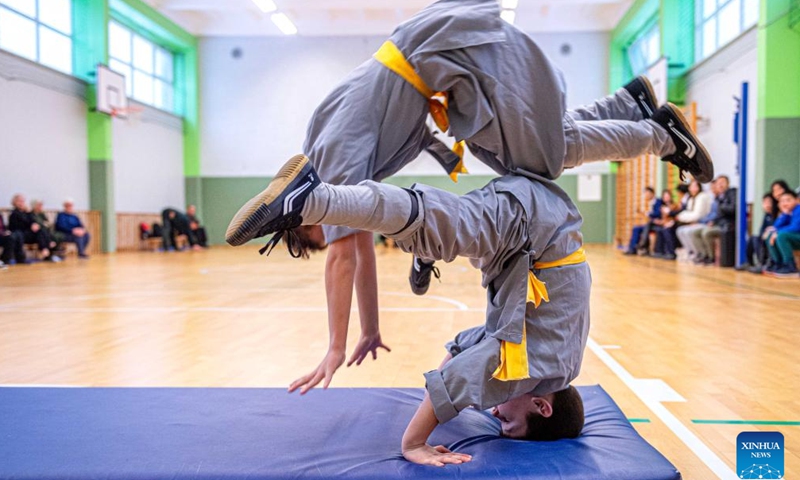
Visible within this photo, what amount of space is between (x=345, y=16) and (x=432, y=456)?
14.4 metres

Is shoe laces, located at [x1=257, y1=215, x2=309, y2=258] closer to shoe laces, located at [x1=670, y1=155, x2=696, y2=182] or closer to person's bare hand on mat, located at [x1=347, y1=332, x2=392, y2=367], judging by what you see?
person's bare hand on mat, located at [x1=347, y1=332, x2=392, y2=367]

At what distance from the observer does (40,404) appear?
2125mm

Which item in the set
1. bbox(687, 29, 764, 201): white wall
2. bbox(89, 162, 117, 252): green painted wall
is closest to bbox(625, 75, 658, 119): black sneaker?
bbox(687, 29, 764, 201): white wall

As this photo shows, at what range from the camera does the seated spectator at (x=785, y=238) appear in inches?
267

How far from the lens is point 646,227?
432 inches

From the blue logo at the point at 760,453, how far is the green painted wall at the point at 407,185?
531 inches

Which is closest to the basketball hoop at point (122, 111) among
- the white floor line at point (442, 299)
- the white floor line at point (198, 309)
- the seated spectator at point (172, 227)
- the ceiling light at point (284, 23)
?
the seated spectator at point (172, 227)

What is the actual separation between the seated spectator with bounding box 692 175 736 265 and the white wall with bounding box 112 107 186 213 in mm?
10451

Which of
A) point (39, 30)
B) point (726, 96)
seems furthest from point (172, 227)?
point (726, 96)

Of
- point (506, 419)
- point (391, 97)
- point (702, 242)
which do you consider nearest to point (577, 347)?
point (506, 419)

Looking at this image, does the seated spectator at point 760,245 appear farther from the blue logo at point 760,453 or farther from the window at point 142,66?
the window at point 142,66

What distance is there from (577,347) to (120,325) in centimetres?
332

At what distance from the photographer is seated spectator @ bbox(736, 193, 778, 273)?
7.28 m

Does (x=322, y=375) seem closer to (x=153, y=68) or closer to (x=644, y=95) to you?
A: (x=644, y=95)
